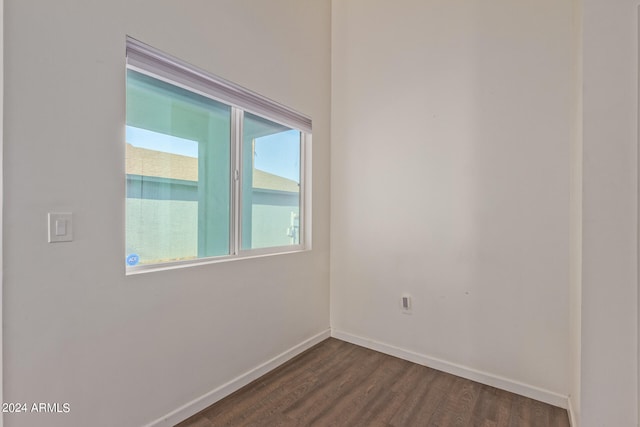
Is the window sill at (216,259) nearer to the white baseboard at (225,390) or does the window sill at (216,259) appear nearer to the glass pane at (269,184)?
the glass pane at (269,184)

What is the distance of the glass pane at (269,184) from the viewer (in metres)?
2.22

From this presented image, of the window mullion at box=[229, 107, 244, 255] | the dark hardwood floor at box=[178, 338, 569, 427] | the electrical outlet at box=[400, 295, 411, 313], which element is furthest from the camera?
the electrical outlet at box=[400, 295, 411, 313]

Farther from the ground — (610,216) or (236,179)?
(236,179)

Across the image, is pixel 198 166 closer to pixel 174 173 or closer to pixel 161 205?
pixel 174 173

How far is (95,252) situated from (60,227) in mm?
176

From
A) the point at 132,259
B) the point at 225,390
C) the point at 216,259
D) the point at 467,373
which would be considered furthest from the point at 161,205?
the point at 467,373

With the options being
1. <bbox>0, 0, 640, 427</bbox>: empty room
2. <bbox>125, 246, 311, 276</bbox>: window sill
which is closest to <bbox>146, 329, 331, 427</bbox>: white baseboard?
<bbox>0, 0, 640, 427</bbox>: empty room

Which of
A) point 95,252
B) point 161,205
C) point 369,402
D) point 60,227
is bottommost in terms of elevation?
point 369,402

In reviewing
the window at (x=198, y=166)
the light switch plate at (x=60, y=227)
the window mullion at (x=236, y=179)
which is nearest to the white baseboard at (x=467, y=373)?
the window at (x=198, y=166)

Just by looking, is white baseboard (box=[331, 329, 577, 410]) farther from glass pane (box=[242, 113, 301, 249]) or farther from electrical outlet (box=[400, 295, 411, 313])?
glass pane (box=[242, 113, 301, 249])

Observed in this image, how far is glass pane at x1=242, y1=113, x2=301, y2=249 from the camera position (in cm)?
222

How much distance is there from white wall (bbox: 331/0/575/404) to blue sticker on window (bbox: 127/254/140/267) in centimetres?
174

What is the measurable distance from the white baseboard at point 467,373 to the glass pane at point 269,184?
1148 millimetres

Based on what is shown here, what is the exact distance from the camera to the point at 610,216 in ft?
4.40
